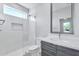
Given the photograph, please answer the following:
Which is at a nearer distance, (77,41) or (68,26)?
(77,41)

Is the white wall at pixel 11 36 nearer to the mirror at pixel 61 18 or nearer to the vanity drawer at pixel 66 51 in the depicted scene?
the mirror at pixel 61 18

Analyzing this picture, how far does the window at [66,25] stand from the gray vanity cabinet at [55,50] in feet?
1.70

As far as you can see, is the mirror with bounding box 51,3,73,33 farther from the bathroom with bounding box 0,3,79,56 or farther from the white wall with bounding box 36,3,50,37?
the white wall with bounding box 36,3,50,37

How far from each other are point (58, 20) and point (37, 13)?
1.94 ft

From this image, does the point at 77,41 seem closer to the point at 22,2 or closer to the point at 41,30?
the point at 41,30

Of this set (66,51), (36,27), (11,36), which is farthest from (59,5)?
(11,36)

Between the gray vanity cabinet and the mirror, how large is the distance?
52 centimetres

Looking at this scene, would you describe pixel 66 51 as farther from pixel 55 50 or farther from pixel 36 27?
pixel 36 27

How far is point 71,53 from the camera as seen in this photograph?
5.23 ft

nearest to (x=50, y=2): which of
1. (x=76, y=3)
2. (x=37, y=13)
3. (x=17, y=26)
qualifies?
(x=37, y=13)

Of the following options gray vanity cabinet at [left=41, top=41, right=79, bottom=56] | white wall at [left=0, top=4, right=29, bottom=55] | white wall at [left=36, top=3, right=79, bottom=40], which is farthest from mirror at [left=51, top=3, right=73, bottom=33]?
white wall at [left=0, top=4, right=29, bottom=55]

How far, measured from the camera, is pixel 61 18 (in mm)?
2516

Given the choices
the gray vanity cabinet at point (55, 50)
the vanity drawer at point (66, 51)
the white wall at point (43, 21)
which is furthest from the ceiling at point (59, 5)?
the vanity drawer at point (66, 51)

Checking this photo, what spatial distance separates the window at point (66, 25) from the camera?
227 centimetres
